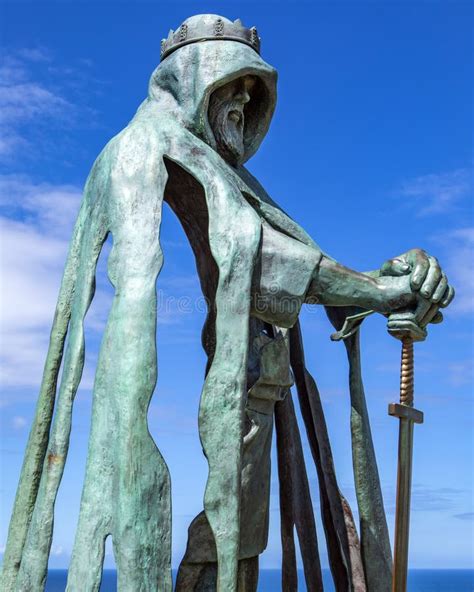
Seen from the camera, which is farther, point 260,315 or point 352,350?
point 352,350

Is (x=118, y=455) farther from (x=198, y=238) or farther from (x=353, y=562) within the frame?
(x=353, y=562)

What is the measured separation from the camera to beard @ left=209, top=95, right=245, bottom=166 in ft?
17.4

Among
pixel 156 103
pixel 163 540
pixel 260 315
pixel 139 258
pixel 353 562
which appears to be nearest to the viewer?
pixel 163 540

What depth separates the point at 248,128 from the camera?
573 centimetres

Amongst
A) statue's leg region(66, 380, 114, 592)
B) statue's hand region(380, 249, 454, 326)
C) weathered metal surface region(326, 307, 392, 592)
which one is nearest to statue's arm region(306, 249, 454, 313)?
statue's hand region(380, 249, 454, 326)

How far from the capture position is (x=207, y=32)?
17.1ft

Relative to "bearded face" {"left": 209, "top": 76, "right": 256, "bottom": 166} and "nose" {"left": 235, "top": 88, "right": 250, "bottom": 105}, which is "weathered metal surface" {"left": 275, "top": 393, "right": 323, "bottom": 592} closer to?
"bearded face" {"left": 209, "top": 76, "right": 256, "bottom": 166}

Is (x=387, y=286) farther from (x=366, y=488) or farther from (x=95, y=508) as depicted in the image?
(x=95, y=508)

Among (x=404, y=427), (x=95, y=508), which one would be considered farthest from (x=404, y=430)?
(x=95, y=508)

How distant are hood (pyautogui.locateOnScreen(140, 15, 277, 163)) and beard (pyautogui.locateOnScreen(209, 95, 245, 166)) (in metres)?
0.14

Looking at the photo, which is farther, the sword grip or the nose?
the nose

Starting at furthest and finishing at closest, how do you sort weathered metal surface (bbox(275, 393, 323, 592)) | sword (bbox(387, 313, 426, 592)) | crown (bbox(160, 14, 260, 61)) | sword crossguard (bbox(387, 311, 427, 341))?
weathered metal surface (bbox(275, 393, 323, 592))
crown (bbox(160, 14, 260, 61))
sword crossguard (bbox(387, 311, 427, 341))
sword (bbox(387, 313, 426, 592))

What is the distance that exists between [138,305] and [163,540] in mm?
1106

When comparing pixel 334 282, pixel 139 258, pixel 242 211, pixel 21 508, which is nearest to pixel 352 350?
pixel 334 282
